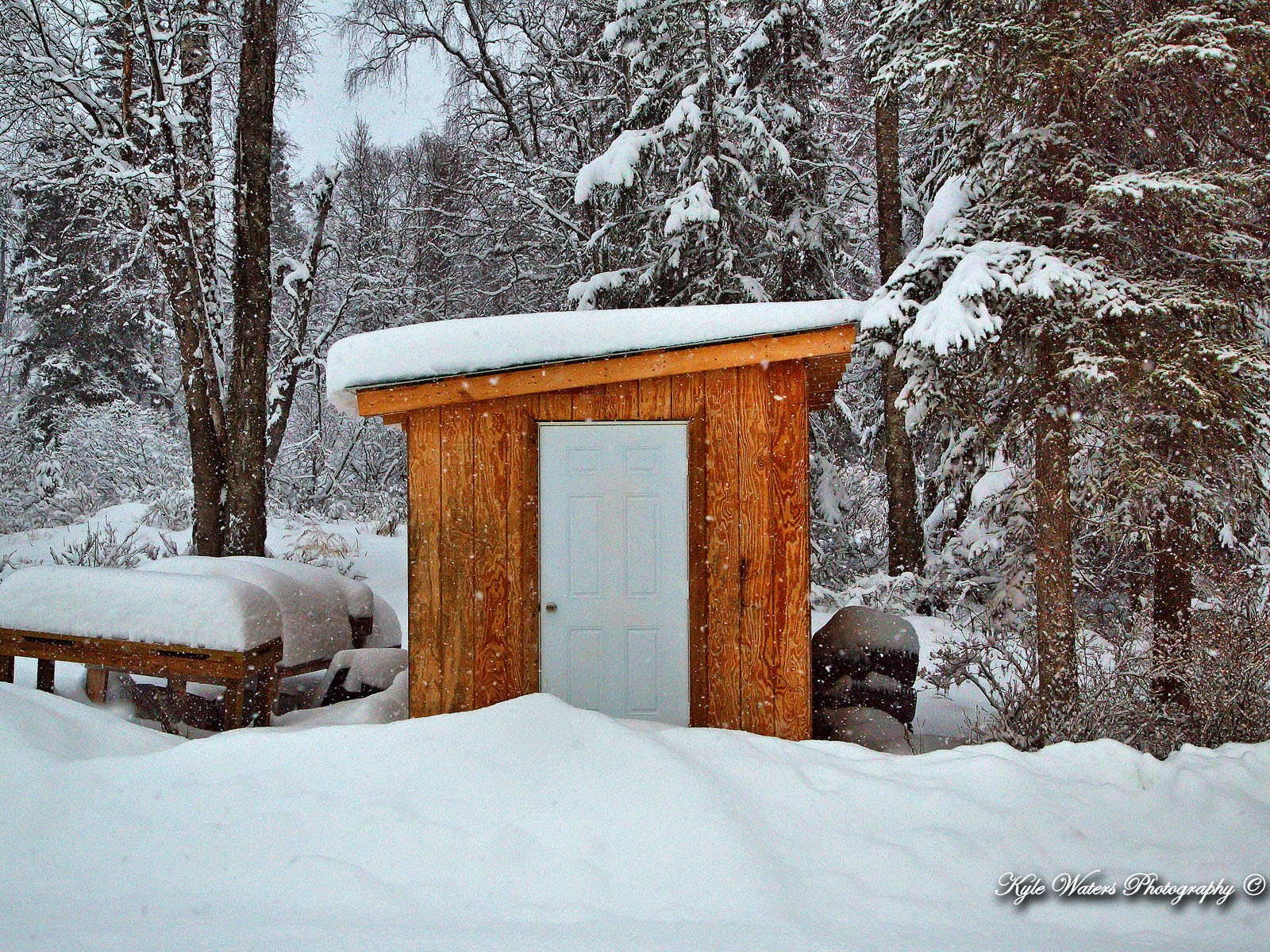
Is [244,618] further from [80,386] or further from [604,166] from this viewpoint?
[80,386]

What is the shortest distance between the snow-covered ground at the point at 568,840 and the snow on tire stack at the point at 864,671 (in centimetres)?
202

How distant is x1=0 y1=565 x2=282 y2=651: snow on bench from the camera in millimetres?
5410

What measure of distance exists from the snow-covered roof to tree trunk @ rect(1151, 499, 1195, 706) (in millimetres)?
3403

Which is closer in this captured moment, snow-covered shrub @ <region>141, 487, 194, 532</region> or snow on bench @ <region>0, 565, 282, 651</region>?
snow on bench @ <region>0, 565, 282, 651</region>

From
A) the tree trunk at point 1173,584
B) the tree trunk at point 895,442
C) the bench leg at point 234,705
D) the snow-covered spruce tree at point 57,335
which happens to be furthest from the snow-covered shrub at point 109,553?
the tree trunk at point 1173,584

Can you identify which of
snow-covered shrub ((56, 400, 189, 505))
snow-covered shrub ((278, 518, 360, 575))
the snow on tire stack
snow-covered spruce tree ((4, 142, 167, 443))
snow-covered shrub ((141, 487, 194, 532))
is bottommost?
the snow on tire stack

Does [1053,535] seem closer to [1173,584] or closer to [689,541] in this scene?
[1173,584]

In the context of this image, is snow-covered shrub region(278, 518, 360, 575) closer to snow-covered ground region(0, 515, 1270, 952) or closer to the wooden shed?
the wooden shed

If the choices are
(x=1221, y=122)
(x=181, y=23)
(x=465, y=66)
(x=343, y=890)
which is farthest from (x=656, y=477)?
(x=465, y=66)

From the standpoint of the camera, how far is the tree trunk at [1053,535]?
5672mm

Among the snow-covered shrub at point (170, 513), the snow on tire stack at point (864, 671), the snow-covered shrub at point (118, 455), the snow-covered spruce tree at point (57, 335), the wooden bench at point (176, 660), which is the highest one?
the snow-covered spruce tree at point (57, 335)

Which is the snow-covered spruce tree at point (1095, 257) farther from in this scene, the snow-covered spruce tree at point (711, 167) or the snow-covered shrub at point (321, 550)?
the snow-covered shrub at point (321, 550)

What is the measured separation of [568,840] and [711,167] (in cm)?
856

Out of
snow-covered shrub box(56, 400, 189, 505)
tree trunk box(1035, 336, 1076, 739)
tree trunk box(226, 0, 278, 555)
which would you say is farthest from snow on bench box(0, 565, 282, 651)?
snow-covered shrub box(56, 400, 189, 505)
